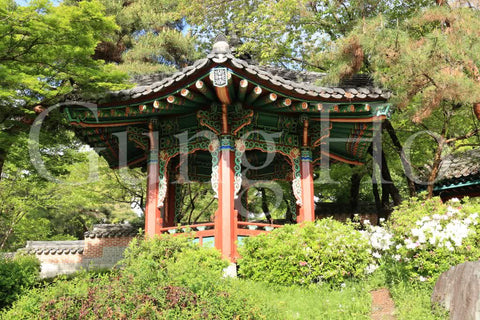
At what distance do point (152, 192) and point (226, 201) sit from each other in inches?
77.1

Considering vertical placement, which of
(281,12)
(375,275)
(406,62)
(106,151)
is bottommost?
(375,275)

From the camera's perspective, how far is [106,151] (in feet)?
35.1

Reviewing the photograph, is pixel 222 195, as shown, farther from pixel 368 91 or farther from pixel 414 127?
pixel 414 127

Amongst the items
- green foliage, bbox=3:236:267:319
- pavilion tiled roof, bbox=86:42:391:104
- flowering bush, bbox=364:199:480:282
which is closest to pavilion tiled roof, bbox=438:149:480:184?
pavilion tiled roof, bbox=86:42:391:104

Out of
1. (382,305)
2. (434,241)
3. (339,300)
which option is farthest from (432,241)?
(339,300)

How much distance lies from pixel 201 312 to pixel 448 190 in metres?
11.1

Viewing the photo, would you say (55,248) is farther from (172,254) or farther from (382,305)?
(382,305)

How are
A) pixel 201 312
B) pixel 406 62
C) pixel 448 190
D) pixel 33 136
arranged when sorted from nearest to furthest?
pixel 201 312 → pixel 406 62 → pixel 33 136 → pixel 448 190

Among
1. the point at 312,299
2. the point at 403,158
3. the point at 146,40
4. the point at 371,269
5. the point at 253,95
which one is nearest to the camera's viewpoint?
the point at 312,299

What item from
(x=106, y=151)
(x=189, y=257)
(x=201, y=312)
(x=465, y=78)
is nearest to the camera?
(x=201, y=312)

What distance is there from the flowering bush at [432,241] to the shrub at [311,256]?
0.51m

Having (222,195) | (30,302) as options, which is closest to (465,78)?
(222,195)

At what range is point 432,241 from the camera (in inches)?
204

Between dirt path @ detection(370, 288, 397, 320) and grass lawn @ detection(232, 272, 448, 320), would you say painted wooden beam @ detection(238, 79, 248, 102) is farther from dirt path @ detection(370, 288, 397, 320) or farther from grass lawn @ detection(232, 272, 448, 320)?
dirt path @ detection(370, 288, 397, 320)
